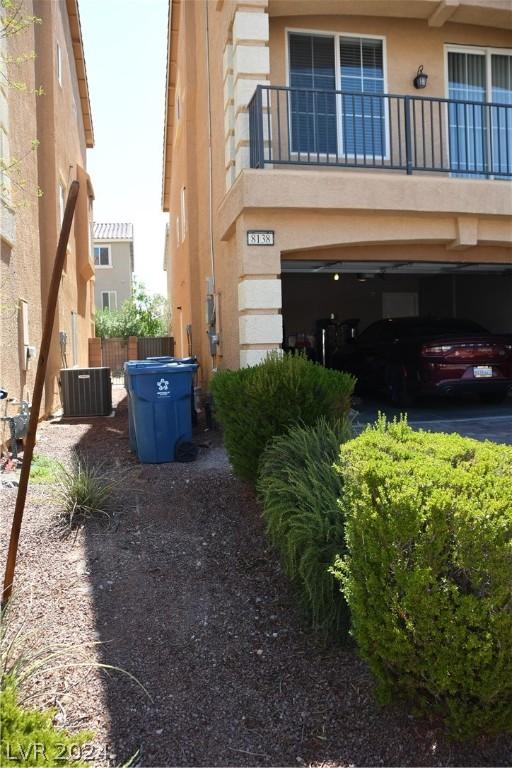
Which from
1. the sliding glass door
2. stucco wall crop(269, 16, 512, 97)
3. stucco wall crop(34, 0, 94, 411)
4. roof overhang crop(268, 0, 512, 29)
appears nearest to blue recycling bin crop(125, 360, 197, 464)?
stucco wall crop(34, 0, 94, 411)

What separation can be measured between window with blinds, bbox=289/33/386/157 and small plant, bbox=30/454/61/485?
18.4 ft

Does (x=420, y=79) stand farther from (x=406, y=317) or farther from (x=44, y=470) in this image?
(x=44, y=470)

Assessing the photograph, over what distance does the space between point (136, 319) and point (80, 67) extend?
50.5 feet

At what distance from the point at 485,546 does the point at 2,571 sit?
327 centimetres

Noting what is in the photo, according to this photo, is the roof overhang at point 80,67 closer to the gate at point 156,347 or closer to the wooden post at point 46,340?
the gate at point 156,347

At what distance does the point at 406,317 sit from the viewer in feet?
43.0

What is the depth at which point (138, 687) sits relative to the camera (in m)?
3.23

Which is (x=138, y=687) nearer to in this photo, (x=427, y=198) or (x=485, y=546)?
(x=485, y=546)

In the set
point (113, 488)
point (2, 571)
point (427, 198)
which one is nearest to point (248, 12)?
point (427, 198)

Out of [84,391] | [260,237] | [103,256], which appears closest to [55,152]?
[84,391]

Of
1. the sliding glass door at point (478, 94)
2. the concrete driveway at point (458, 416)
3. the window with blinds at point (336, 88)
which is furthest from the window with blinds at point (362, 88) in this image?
the concrete driveway at point (458, 416)

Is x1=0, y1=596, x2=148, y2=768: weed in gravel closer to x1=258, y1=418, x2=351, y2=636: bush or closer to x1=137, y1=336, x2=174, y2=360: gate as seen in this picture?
x1=258, y1=418, x2=351, y2=636: bush

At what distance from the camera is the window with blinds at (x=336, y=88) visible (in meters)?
9.55

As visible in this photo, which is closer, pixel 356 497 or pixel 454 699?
pixel 454 699
